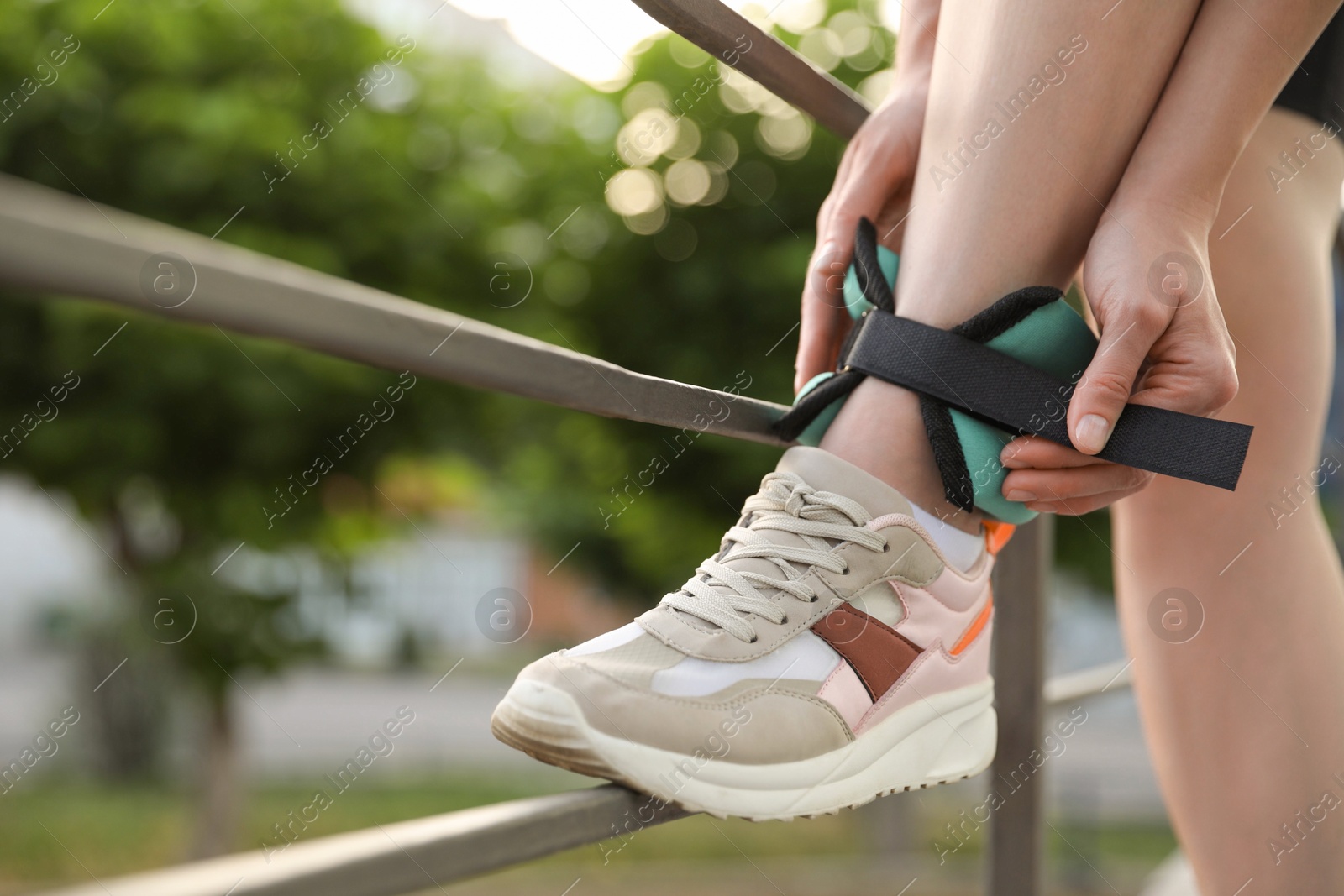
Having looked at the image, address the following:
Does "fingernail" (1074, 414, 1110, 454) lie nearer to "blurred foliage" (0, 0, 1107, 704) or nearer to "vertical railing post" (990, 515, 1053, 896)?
"vertical railing post" (990, 515, 1053, 896)

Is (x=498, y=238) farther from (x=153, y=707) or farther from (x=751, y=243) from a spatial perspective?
(x=153, y=707)

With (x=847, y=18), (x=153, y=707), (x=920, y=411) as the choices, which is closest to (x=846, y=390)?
(x=920, y=411)

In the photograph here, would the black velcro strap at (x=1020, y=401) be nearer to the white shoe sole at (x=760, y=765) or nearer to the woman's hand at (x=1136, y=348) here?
the woman's hand at (x=1136, y=348)

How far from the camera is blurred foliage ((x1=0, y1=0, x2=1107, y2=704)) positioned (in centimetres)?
369

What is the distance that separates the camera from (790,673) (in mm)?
568

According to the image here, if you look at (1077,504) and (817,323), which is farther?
(817,323)

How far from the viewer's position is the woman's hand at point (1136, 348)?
55cm

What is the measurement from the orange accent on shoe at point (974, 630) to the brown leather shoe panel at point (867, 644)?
55 millimetres

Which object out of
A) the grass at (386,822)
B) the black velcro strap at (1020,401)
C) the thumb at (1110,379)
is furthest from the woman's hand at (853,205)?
the grass at (386,822)

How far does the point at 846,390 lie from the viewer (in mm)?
620

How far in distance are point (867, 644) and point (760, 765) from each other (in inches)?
4.1

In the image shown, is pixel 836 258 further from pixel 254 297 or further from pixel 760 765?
pixel 254 297

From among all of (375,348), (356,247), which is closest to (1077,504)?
(375,348)

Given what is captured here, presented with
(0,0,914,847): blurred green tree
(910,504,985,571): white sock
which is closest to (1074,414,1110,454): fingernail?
(910,504,985,571): white sock
